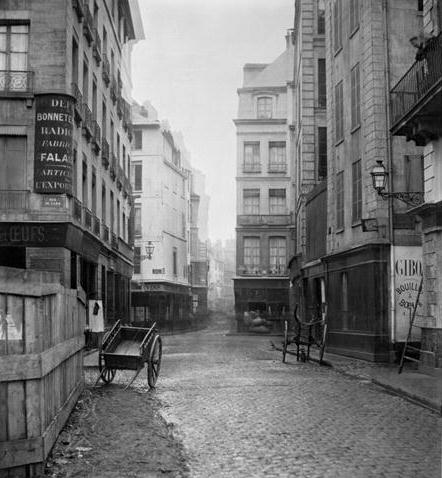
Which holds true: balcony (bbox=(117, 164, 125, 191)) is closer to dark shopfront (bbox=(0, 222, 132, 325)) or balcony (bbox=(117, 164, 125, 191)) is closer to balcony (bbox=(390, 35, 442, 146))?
dark shopfront (bbox=(0, 222, 132, 325))

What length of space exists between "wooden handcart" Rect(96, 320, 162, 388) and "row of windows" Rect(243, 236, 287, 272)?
36001mm

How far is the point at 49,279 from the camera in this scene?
7.31 metres

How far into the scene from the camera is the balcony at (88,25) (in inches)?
921

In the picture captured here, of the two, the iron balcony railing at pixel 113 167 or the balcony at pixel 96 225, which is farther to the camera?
the iron balcony railing at pixel 113 167

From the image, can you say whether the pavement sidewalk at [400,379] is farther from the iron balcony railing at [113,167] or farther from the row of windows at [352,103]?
the iron balcony railing at [113,167]

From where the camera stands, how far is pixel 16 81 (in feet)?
65.8

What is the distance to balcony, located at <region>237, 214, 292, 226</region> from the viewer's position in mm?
50875

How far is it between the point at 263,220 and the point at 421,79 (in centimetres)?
3542

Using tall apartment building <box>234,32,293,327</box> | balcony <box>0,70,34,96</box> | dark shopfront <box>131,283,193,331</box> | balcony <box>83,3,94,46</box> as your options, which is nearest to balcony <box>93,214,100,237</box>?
balcony <box>83,3,94,46</box>

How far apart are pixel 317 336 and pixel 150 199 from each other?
1068 inches

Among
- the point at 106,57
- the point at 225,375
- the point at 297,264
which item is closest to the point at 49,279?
the point at 225,375

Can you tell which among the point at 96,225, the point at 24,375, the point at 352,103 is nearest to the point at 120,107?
the point at 96,225

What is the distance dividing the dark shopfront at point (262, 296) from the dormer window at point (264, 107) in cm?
1239

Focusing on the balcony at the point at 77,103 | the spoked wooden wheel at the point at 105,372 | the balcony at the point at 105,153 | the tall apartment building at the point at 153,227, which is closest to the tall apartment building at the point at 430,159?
the spoked wooden wheel at the point at 105,372
